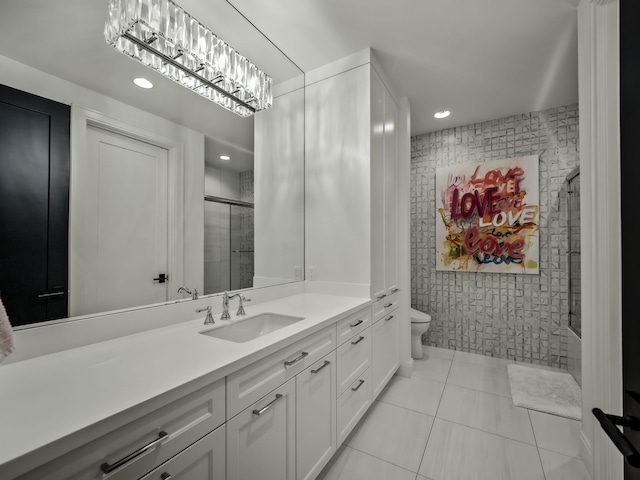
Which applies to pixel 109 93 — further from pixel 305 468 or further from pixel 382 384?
pixel 382 384

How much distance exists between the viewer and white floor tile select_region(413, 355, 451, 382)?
272cm

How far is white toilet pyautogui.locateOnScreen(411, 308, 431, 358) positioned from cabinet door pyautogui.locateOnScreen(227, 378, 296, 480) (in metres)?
2.07

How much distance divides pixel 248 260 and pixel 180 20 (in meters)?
1.38

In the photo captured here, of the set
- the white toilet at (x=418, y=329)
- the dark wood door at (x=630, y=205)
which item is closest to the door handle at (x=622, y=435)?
the dark wood door at (x=630, y=205)

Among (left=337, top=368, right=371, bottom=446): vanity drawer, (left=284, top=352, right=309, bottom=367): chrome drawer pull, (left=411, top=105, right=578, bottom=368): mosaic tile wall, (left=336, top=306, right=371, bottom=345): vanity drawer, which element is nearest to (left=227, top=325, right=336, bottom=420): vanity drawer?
(left=284, top=352, right=309, bottom=367): chrome drawer pull

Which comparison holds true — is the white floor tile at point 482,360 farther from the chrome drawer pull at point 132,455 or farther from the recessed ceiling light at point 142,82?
the recessed ceiling light at point 142,82

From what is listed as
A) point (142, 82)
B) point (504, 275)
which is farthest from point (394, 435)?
point (142, 82)

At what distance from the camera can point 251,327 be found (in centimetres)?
166

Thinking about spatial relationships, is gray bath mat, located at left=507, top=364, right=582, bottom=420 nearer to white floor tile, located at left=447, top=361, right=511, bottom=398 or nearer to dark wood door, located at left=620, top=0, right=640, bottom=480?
white floor tile, located at left=447, top=361, right=511, bottom=398

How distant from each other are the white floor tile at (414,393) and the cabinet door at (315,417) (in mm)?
913

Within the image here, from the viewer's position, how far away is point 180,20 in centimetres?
143

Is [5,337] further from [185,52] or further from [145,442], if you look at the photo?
[185,52]

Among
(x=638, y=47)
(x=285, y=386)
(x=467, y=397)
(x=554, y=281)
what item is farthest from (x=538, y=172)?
(x=285, y=386)

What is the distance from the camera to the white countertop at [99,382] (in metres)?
0.60
